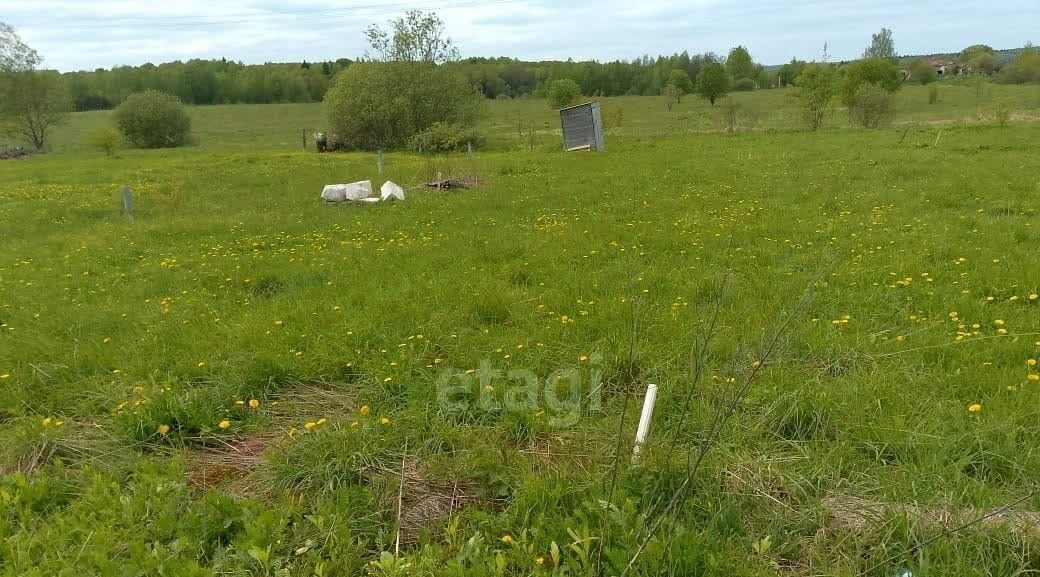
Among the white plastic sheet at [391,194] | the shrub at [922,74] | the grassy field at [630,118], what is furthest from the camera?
the shrub at [922,74]

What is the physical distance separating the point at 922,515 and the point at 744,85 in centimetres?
9552

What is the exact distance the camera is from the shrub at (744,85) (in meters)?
88.1

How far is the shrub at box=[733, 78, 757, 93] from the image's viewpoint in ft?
289

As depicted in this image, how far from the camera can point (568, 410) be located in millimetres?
3994

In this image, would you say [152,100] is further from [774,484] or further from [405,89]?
[774,484]

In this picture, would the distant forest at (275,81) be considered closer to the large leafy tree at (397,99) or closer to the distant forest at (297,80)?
the distant forest at (297,80)

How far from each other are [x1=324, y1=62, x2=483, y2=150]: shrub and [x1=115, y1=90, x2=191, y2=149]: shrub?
21782 mm

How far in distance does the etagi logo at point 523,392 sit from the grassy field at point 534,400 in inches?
0.8

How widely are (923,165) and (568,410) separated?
1423cm

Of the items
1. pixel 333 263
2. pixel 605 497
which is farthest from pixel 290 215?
pixel 605 497

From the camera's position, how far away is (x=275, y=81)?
9075 centimetres

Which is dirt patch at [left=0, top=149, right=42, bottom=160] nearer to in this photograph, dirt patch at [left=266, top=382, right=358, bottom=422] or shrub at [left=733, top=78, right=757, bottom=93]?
dirt patch at [left=266, top=382, right=358, bottom=422]

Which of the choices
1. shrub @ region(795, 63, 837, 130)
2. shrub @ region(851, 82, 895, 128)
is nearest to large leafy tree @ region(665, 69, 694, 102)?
shrub @ region(795, 63, 837, 130)

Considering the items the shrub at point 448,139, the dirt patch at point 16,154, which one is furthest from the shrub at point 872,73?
the dirt patch at point 16,154
